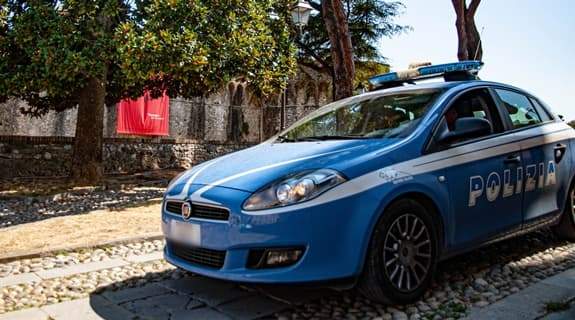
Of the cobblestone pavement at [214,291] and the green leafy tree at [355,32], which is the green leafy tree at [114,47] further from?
the green leafy tree at [355,32]

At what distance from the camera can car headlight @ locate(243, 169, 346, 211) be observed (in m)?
2.70

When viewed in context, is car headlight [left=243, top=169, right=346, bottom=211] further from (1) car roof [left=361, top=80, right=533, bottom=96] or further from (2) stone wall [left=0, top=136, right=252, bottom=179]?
(2) stone wall [left=0, top=136, right=252, bottom=179]

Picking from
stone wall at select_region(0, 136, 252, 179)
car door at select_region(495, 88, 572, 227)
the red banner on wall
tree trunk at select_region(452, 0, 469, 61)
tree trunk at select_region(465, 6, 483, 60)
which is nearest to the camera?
car door at select_region(495, 88, 572, 227)

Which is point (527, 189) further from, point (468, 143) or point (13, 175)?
point (13, 175)

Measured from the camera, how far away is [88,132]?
9656 mm

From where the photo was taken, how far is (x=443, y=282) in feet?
11.6

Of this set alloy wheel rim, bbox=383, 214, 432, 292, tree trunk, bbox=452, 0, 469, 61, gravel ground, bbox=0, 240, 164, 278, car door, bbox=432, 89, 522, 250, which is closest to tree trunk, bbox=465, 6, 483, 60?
tree trunk, bbox=452, 0, 469, 61

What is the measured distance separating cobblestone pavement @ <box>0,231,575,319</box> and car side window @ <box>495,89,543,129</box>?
3.96 feet

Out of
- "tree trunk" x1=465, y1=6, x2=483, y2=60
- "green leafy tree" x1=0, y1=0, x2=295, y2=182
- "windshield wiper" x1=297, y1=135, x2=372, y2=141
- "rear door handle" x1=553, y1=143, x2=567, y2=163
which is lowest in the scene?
"rear door handle" x1=553, y1=143, x2=567, y2=163

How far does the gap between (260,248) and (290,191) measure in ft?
1.23

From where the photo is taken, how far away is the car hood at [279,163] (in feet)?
9.39

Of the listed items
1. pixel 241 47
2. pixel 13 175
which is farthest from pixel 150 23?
pixel 13 175

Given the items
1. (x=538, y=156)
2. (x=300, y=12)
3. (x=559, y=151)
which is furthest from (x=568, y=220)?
(x=300, y=12)

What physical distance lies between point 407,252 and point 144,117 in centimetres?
1244
